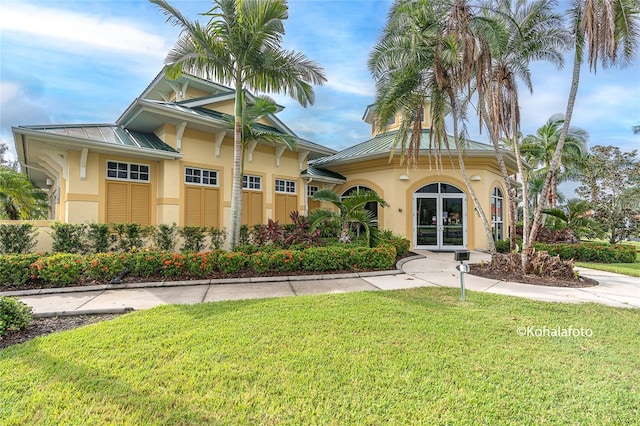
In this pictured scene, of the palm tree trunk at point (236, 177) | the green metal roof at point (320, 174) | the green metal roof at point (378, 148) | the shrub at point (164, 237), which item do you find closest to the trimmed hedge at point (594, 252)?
the green metal roof at point (378, 148)

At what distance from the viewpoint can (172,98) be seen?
48.7ft

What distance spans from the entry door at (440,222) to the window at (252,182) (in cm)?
774

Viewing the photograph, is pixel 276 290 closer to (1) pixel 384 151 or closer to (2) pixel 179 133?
(2) pixel 179 133

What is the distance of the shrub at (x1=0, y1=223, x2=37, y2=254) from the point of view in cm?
729

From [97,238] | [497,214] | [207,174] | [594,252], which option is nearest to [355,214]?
[207,174]

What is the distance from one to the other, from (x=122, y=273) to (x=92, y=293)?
0.89 metres

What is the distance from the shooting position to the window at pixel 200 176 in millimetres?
10445

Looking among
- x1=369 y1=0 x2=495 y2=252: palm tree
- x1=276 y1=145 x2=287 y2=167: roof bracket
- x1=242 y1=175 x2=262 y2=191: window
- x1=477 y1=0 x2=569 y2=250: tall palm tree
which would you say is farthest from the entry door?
x1=242 y1=175 x2=262 y2=191: window

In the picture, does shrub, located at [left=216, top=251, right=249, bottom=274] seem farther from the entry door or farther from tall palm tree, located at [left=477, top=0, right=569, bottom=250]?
the entry door

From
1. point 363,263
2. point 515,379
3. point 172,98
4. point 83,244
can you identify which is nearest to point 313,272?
point 363,263

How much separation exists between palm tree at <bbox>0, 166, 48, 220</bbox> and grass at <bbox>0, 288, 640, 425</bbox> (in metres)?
13.2

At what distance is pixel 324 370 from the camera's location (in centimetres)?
295

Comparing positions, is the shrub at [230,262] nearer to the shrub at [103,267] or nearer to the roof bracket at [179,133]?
the shrub at [103,267]

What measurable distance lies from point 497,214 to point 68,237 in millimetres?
18308
